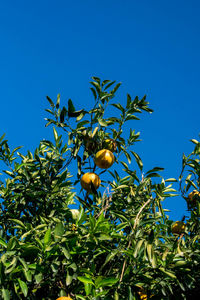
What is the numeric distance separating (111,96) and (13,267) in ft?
5.87

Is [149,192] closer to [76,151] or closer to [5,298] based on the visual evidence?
[76,151]

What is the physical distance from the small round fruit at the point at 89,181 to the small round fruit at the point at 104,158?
0.12m

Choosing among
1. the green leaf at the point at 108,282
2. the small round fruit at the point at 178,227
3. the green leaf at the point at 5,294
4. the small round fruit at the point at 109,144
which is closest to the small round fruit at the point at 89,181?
the small round fruit at the point at 109,144

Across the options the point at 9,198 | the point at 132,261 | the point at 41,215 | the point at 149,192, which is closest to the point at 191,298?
the point at 132,261

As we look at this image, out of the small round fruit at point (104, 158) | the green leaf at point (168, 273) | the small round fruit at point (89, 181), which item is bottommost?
the green leaf at point (168, 273)

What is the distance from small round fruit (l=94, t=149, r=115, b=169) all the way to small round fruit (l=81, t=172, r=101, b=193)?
0.40ft

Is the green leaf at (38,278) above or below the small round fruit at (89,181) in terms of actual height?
below

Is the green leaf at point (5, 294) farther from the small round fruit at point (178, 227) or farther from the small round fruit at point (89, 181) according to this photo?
the small round fruit at point (178, 227)

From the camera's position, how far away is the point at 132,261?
2.57 metres

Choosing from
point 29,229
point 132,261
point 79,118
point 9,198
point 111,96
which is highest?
point 111,96

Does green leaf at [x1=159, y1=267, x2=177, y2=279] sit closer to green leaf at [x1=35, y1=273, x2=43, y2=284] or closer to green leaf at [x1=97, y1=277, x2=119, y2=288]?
green leaf at [x1=97, y1=277, x2=119, y2=288]

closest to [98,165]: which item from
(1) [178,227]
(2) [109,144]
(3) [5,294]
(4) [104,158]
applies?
(4) [104,158]

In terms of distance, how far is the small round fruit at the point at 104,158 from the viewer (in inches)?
128

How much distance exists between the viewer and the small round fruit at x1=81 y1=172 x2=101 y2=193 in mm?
3242
